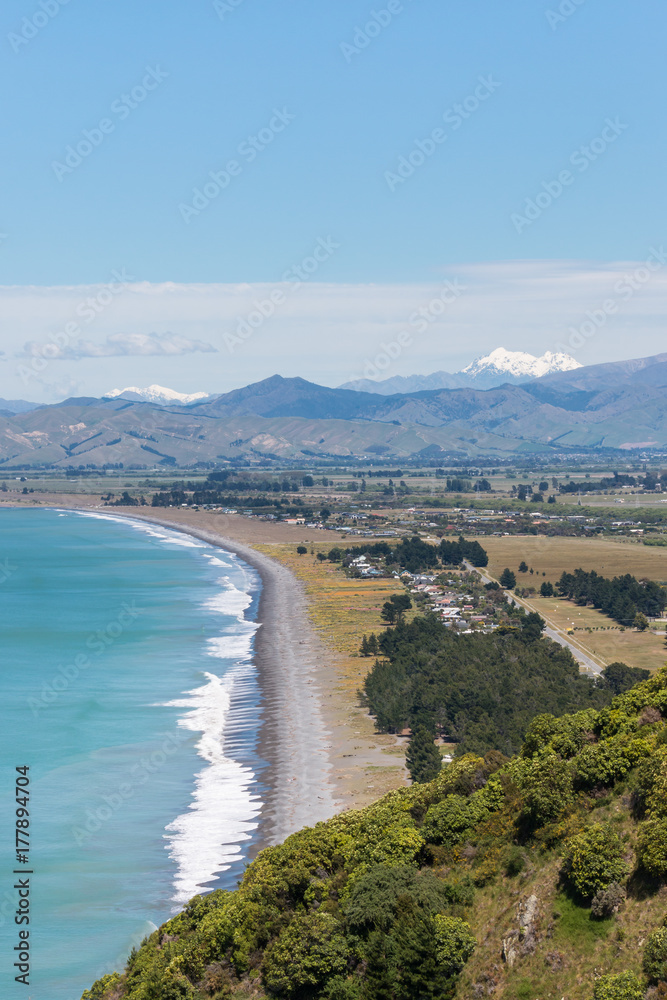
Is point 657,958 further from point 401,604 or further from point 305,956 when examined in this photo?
point 401,604

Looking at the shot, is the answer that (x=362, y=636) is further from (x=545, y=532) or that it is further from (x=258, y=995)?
(x=545, y=532)

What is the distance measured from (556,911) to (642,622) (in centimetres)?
6212

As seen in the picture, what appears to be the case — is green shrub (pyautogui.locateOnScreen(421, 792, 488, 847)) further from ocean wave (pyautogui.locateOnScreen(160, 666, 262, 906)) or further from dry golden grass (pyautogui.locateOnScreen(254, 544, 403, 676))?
dry golden grass (pyautogui.locateOnScreen(254, 544, 403, 676))

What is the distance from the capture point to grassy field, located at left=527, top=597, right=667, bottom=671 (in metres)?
67.7

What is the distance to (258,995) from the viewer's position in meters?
24.2

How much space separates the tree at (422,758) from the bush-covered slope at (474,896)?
10592mm

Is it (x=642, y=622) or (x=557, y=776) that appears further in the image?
(x=642, y=622)

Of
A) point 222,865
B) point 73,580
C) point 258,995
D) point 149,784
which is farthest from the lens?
Answer: point 73,580

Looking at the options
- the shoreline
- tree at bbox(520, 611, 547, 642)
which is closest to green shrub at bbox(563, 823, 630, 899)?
the shoreline

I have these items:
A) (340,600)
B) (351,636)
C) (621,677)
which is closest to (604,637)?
(351,636)

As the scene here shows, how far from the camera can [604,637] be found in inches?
3019

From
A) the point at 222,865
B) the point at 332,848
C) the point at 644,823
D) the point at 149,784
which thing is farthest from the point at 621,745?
the point at 149,784

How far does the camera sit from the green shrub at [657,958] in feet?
60.9

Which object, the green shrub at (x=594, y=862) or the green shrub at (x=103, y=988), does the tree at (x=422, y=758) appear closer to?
the green shrub at (x=103, y=988)
